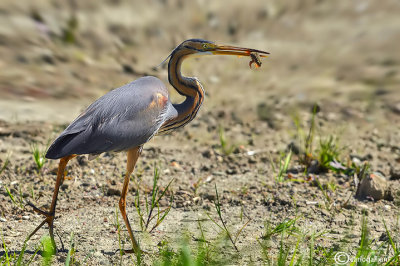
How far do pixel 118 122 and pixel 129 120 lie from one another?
8 centimetres

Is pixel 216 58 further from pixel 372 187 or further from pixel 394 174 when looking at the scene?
pixel 372 187

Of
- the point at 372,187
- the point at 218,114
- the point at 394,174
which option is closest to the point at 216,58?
the point at 218,114

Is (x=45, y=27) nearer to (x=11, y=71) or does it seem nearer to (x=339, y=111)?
(x=11, y=71)

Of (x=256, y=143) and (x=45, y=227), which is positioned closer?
(x=45, y=227)

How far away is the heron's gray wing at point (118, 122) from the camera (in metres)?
3.64

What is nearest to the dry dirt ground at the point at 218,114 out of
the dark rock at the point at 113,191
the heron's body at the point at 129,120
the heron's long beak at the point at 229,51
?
the dark rock at the point at 113,191

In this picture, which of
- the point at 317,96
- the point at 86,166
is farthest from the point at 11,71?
the point at 317,96

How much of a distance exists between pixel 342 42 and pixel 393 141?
2.62 m

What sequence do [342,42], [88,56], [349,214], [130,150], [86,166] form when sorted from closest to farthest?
[130,150] < [349,214] < [86,166] < [88,56] < [342,42]

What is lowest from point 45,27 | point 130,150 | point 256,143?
point 130,150

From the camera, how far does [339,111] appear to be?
663 centimetres

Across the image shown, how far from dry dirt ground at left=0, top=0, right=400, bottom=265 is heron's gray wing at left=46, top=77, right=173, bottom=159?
0.70 metres

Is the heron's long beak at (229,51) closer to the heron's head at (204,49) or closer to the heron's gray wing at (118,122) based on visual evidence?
the heron's head at (204,49)

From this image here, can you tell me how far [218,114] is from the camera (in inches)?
257
